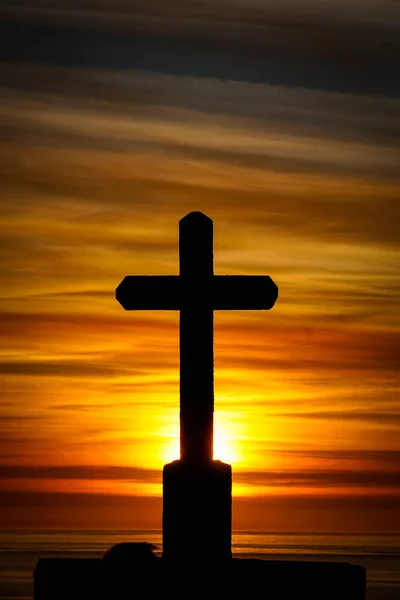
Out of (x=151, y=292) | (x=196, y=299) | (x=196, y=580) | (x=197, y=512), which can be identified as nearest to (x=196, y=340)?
(x=196, y=299)

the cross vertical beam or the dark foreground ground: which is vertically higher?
the cross vertical beam

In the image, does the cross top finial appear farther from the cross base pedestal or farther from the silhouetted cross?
the cross base pedestal

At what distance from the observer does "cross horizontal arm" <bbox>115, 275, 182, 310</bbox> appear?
13586mm

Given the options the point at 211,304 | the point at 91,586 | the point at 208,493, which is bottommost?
the point at 91,586

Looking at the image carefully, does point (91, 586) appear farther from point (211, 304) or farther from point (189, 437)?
point (211, 304)

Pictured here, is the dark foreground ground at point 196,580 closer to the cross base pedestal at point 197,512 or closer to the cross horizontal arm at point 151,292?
the cross base pedestal at point 197,512

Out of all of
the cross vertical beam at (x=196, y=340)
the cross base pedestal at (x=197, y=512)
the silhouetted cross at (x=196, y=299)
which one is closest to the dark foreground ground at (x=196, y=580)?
the cross base pedestal at (x=197, y=512)

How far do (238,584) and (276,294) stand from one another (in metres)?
2.90

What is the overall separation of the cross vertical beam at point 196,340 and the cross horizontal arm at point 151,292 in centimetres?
11

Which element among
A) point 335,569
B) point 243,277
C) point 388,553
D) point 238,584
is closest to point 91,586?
point 238,584

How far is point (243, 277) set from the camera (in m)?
13.5

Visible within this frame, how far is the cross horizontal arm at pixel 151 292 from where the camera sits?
1359cm

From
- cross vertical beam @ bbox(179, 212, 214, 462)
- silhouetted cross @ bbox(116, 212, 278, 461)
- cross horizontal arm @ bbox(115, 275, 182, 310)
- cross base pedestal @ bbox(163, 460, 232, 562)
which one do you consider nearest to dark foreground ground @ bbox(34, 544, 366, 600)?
cross base pedestal @ bbox(163, 460, 232, 562)

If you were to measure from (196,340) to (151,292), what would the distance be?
2.17 feet
